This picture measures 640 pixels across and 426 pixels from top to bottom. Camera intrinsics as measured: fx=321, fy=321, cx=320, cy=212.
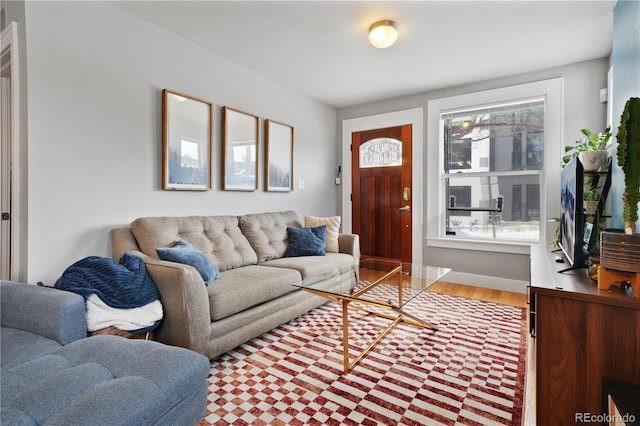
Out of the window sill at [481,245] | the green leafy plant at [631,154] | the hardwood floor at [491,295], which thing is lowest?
the hardwood floor at [491,295]

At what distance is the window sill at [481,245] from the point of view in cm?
356

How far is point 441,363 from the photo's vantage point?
2004mm

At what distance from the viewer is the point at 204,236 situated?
272 cm

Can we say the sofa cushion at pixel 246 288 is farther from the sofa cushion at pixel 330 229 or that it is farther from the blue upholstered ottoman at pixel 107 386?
the sofa cushion at pixel 330 229

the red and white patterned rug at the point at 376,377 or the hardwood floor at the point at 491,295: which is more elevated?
the hardwood floor at the point at 491,295

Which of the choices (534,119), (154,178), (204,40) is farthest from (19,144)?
(534,119)

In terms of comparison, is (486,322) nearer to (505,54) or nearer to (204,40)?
(505,54)

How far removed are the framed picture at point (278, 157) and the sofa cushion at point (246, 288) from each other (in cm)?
133

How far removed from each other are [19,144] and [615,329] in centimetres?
323

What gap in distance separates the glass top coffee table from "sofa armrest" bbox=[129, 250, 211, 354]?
0.65m

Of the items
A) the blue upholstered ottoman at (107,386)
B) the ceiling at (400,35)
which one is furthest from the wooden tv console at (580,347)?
the ceiling at (400,35)

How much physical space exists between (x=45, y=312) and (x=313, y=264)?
188 cm

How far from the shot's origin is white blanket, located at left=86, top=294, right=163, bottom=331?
5.31 ft

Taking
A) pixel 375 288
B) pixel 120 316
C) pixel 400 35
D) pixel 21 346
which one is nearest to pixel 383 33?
pixel 400 35
